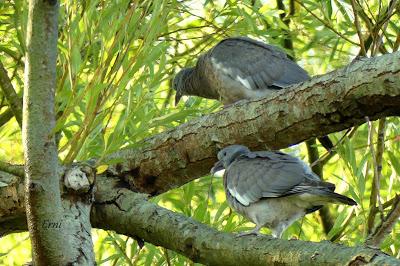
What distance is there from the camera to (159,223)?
8.65 ft

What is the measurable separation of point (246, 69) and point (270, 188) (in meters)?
1.47

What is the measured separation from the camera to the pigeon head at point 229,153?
2.89m

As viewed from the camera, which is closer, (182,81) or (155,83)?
(155,83)

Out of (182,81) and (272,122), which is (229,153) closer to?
(272,122)

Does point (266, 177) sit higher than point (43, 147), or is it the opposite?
point (43, 147)

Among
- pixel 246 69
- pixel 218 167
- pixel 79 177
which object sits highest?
pixel 246 69

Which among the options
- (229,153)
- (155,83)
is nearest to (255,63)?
(229,153)

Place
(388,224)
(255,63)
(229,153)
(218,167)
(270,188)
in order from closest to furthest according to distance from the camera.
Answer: (388,224) < (229,153) < (218,167) < (270,188) < (255,63)

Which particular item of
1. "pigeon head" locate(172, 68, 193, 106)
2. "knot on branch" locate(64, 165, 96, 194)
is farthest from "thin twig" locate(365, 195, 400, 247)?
"pigeon head" locate(172, 68, 193, 106)

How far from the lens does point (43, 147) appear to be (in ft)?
7.02

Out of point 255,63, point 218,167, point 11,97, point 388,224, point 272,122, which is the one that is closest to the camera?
point 388,224

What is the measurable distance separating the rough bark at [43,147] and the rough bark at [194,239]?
1.03 feet

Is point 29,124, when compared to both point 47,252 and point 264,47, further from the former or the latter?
point 264,47

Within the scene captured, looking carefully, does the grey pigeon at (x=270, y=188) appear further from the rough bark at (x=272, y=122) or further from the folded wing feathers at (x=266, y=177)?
the rough bark at (x=272, y=122)
